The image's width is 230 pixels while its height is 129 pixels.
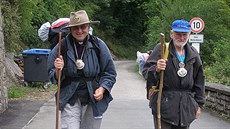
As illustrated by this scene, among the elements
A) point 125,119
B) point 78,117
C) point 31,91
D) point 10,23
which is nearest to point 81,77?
point 78,117

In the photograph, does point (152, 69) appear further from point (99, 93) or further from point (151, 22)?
point (151, 22)

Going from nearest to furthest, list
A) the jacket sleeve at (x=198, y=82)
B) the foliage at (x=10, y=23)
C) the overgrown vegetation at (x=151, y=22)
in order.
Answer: the jacket sleeve at (x=198, y=82) < the foliage at (x=10, y=23) < the overgrown vegetation at (x=151, y=22)

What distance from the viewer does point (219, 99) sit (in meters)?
11.1

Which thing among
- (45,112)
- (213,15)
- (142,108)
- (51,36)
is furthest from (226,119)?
(213,15)

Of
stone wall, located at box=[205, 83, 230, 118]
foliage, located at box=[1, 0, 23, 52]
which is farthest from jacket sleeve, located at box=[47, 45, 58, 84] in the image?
foliage, located at box=[1, 0, 23, 52]

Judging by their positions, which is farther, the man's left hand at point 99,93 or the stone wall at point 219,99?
the stone wall at point 219,99

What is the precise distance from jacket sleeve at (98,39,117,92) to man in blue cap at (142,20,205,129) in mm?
368

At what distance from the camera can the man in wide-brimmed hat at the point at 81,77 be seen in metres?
4.88

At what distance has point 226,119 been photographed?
1034 cm

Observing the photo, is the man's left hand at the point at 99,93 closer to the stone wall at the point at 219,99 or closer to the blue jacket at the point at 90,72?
the blue jacket at the point at 90,72

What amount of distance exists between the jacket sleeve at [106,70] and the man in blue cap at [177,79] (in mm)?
368

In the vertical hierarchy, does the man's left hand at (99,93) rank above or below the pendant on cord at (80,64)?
below

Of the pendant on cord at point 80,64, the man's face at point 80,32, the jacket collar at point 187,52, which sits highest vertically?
the man's face at point 80,32

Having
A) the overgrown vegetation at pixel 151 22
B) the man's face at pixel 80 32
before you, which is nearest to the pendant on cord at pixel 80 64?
the man's face at pixel 80 32
